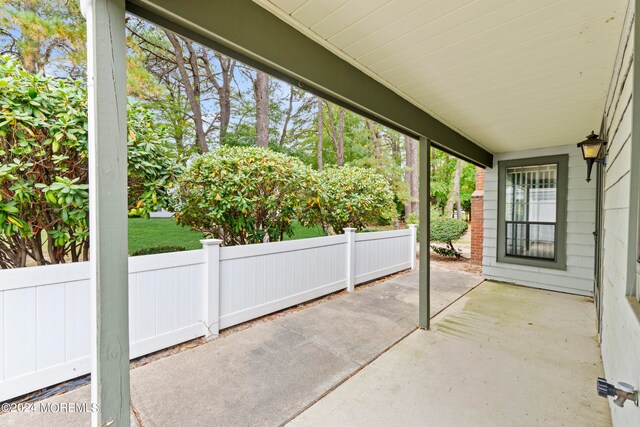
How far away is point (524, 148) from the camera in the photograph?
509 cm

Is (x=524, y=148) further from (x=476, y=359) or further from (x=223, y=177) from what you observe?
(x=223, y=177)

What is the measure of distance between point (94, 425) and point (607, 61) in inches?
147

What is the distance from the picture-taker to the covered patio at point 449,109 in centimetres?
115

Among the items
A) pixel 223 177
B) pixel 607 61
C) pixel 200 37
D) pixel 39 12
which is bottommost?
pixel 223 177

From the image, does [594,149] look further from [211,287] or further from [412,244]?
[211,287]

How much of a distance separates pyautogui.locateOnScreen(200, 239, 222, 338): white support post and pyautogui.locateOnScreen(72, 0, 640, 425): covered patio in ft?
3.74

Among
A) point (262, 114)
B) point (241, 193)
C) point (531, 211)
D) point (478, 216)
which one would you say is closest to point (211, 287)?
point (241, 193)

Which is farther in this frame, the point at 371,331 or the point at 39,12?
the point at 39,12

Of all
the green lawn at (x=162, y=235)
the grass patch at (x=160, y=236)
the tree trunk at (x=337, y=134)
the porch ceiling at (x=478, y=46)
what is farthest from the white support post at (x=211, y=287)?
the tree trunk at (x=337, y=134)

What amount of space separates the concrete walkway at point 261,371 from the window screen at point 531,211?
2961 mm

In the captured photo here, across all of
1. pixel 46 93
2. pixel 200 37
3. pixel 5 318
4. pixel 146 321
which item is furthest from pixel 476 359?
pixel 46 93

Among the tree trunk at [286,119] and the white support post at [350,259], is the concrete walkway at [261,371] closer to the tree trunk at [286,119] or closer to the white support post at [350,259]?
the white support post at [350,259]

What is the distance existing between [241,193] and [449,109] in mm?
2692

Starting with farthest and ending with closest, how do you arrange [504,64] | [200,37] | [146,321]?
1. [146,321]
2. [504,64]
3. [200,37]
